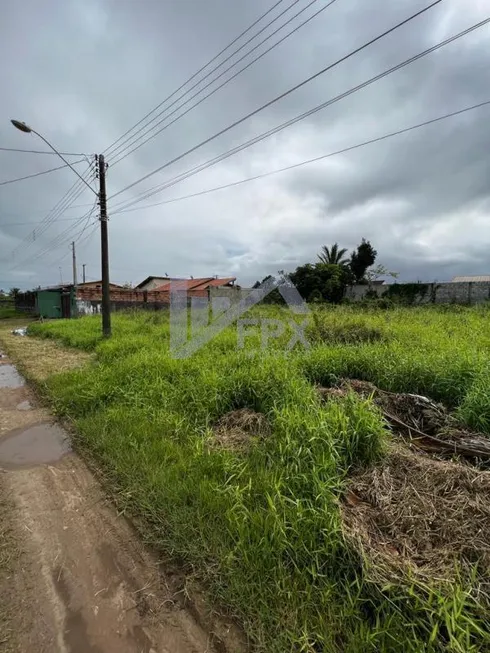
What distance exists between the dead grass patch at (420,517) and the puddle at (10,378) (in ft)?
20.3

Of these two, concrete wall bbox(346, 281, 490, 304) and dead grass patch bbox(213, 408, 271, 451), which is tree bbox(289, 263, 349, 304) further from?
dead grass patch bbox(213, 408, 271, 451)

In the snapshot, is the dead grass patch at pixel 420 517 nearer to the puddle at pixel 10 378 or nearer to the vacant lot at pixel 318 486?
the vacant lot at pixel 318 486

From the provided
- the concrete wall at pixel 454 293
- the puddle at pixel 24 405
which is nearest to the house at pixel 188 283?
the concrete wall at pixel 454 293

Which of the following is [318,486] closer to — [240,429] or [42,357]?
[240,429]

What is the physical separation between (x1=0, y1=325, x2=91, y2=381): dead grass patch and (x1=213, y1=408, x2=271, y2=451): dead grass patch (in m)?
4.23

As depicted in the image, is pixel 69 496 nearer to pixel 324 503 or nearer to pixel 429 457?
pixel 324 503

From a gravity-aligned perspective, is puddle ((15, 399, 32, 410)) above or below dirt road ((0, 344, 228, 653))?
above

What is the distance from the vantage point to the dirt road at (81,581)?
5.11ft

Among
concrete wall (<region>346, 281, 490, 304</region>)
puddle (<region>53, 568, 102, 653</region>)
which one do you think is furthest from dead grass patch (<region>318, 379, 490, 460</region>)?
concrete wall (<region>346, 281, 490, 304</region>)

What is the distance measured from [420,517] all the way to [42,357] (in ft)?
28.8

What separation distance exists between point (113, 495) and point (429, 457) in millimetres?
2564

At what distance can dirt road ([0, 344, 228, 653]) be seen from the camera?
156 cm

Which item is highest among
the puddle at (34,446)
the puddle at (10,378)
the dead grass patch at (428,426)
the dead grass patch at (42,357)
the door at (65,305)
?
the door at (65,305)

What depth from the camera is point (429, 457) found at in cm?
268
